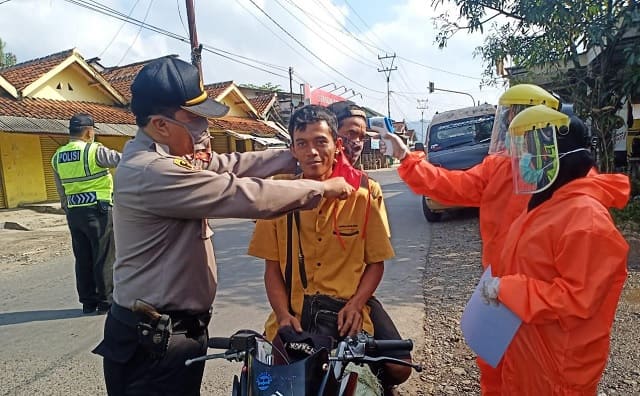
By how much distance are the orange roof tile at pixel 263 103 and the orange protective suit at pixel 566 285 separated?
23294 millimetres

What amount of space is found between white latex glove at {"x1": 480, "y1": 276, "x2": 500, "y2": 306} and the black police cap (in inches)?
46.7

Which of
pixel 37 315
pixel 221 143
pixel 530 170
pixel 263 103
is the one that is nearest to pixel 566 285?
pixel 530 170

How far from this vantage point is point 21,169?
13508mm

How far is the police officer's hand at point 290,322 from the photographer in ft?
6.78

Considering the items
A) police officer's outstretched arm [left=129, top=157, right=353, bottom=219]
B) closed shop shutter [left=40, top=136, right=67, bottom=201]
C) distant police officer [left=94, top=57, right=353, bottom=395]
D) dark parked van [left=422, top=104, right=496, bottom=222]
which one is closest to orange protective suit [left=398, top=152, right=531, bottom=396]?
distant police officer [left=94, top=57, right=353, bottom=395]

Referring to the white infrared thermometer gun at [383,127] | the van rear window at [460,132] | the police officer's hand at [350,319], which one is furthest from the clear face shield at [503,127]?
the van rear window at [460,132]

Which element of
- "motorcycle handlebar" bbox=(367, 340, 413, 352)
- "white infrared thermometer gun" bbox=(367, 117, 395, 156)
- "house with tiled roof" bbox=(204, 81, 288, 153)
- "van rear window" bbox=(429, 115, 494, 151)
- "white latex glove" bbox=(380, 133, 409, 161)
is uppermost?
"house with tiled roof" bbox=(204, 81, 288, 153)

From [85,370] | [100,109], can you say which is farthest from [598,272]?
[100,109]

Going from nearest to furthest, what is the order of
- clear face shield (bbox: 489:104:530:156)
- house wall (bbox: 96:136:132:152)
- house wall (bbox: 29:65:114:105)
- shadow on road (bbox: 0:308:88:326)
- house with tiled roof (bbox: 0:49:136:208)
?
clear face shield (bbox: 489:104:530:156), shadow on road (bbox: 0:308:88:326), house with tiled roof (bbox: 0:49:136:208), house wall (bbox: 29:65:114:105), house wall (bbox: 96:136:132:152)

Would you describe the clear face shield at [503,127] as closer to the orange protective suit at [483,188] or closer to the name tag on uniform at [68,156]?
the orange protective suit at [483,188]

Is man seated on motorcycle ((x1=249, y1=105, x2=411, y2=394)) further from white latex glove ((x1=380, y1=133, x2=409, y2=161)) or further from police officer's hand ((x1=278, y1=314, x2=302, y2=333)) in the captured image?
white latex glove ((x1=380, y1=133, x2=409, y2=161))

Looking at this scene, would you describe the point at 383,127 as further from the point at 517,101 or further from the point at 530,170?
the point at 530,170

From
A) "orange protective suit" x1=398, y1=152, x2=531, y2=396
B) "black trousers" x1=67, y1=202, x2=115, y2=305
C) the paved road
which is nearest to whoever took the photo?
"orange protective suit" x1=398, y1=152, x2=531, y2=396

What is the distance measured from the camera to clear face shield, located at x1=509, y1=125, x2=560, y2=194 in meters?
A: 1.73
